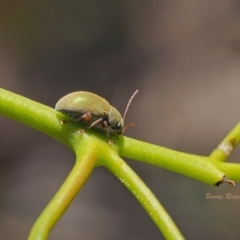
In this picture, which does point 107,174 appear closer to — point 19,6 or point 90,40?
point 90,40

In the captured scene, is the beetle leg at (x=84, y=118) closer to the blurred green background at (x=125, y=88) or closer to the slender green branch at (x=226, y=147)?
the slender green branch at (x=226, y=147)

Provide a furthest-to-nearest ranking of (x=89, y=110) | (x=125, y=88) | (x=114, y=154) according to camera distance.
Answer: (x=125, y=88), (x=89, y=110), (x=114, y=154)

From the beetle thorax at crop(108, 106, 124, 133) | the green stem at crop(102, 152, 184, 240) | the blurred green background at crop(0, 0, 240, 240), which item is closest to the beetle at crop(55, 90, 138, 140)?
the beetle thorax at crop(108, 106, 124, 133)

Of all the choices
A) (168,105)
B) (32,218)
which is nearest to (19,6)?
(168,105)

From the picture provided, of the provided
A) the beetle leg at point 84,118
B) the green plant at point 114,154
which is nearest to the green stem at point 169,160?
the green plant at point 114,154

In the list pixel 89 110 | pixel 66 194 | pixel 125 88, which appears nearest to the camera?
pixel 66 194

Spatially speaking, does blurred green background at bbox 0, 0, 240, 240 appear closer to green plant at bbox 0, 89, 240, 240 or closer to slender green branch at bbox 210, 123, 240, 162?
slender green branch at bbox 210, 123, 240, 162

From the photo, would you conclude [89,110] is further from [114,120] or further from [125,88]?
[125,88]

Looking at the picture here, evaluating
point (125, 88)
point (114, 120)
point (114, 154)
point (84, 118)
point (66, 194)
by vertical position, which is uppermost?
point (125, 88)

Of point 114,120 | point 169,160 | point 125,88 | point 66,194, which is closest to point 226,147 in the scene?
point 169,160
